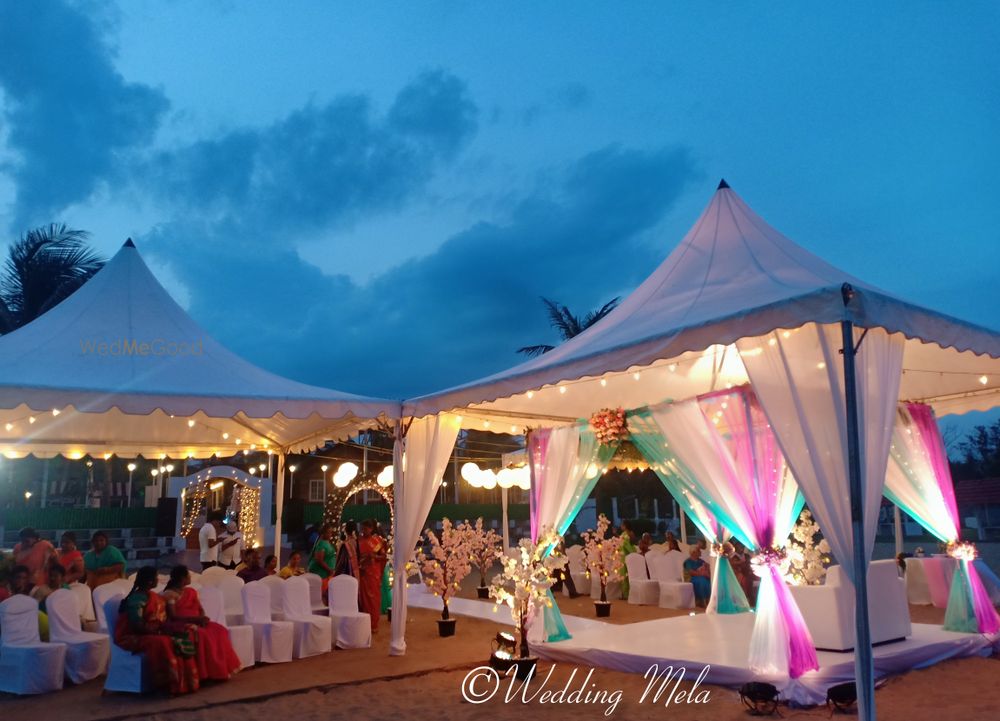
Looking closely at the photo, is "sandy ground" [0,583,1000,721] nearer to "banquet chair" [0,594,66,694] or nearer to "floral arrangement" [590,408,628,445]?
"banquet chair" [0,594,66,694]

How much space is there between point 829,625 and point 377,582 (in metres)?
4.89

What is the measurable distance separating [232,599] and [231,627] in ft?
1.56

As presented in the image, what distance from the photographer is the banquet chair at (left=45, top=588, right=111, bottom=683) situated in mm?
6008

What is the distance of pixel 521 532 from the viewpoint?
81.7 feet

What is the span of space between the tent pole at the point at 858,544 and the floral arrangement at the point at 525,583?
112 inches

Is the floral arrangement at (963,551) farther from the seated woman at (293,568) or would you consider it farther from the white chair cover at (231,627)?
the seated woman at (293,568)

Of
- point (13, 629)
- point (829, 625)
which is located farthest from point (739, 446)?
point (13, 629)

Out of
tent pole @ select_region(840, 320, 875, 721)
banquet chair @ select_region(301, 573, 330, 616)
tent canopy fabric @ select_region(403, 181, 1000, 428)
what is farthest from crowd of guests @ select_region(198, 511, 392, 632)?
tent pole @ select_region(840, 320, 875, 721)

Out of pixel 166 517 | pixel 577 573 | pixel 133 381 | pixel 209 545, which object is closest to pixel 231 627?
pixel 133 381

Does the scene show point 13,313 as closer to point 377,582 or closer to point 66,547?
point 66,547

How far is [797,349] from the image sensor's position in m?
4.52

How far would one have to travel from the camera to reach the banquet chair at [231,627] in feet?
20.6

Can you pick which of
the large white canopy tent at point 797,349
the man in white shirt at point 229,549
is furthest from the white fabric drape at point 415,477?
the man in white shirt at point 229,549

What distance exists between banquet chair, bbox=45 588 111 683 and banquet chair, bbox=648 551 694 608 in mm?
6882
